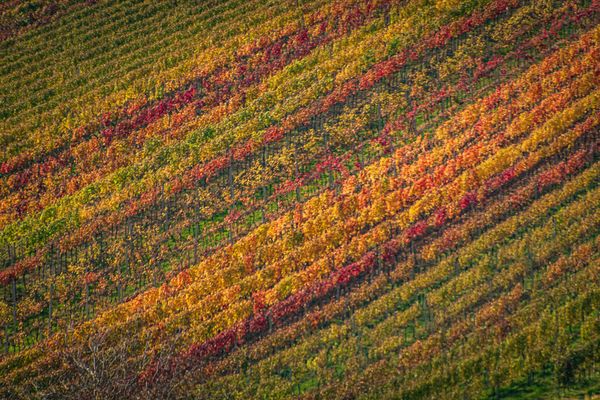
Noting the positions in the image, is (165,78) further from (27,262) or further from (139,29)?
(27,262)

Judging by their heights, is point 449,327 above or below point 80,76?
below

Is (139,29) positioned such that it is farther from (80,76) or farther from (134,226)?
(134,226)

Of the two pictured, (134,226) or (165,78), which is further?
(165,78)

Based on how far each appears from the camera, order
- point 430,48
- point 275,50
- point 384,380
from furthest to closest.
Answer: point 275,50 → point 430,48 → point 384,380

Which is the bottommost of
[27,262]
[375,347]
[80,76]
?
[375,347]

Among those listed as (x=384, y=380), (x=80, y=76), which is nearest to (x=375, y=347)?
(x=384, y=380)

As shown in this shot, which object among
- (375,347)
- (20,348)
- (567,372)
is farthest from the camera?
(20,348)

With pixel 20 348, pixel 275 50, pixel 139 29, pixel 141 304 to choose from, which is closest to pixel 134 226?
pixel 141 304
